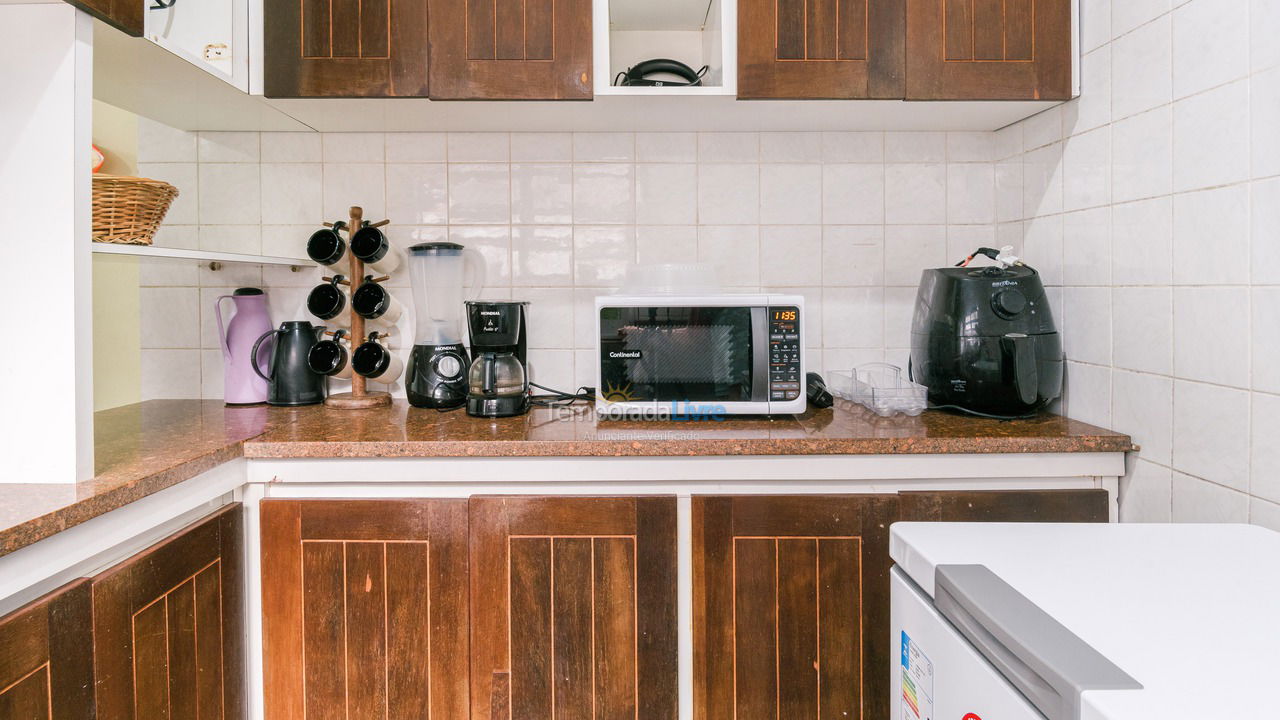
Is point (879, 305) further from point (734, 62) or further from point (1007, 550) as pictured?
point (1007, 550)

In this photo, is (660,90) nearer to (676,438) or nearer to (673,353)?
(673,353)

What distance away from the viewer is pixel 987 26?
1.52 m

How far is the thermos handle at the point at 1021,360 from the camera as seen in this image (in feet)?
4.77

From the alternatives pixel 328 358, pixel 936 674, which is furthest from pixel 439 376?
pixel 936 674

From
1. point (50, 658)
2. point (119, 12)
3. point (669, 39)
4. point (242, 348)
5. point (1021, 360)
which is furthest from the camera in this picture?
point (669, 39)

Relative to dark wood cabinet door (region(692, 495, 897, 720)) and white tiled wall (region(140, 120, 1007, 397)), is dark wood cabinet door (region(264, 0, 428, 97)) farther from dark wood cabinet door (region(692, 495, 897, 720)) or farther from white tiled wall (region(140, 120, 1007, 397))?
dark wood cabinet door (region(692, 495, 897, 720))

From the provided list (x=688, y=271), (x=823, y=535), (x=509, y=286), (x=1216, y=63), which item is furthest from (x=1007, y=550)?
(x=509, y=286)

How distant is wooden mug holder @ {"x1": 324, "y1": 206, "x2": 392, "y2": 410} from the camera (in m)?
1.75

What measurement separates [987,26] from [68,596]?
198 centimetres

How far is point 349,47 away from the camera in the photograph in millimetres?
1517

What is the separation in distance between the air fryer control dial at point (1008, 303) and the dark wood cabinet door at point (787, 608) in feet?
1.82

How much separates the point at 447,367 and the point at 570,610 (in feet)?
2.24

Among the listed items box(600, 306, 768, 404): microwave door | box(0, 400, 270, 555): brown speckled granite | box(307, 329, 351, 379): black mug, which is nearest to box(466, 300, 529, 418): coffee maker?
box(600, 306, 768, 404): microwave door

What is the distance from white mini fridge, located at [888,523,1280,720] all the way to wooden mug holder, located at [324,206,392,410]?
4.49ft
